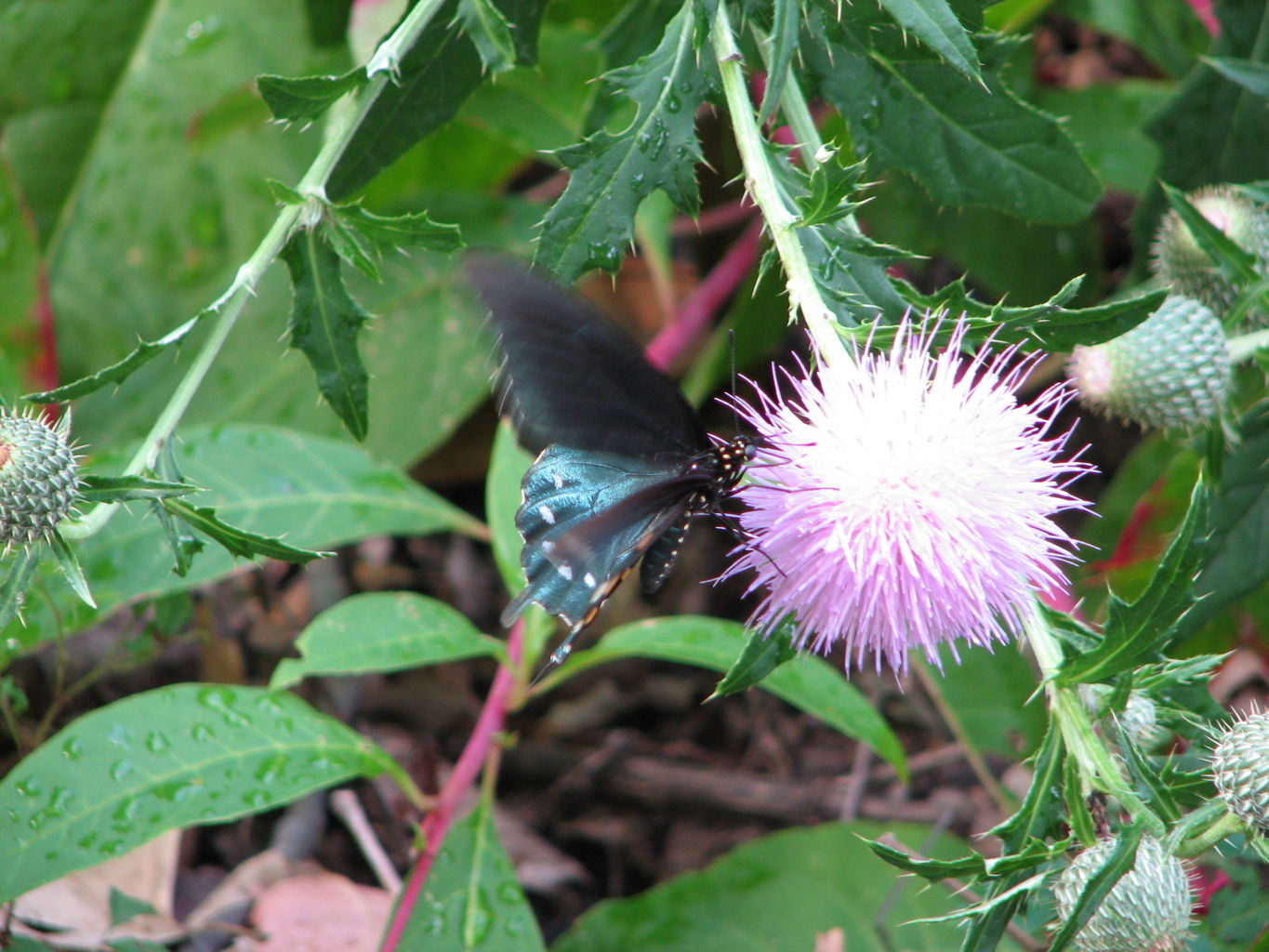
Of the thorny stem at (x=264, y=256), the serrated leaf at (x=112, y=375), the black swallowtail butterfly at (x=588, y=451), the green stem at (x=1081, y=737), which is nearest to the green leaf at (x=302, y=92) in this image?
the thorny stem at (x=264, y=256)

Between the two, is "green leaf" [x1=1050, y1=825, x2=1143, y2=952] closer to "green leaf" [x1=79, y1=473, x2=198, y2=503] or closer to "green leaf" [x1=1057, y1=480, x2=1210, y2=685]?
"green leaf" [x1=1057, y1=480, x2=1210, y2=685]

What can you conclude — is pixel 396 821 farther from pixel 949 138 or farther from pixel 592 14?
pixel 592 14

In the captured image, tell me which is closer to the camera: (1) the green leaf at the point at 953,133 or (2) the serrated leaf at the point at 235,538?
(2) the serrated leaf at the point at 235,538

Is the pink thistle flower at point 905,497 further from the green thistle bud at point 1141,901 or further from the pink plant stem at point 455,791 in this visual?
the pink plant stem at point 455,791

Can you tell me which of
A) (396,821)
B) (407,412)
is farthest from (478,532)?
(396,821)

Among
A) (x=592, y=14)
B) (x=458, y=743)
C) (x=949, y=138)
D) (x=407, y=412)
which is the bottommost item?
(x=458, y=743)

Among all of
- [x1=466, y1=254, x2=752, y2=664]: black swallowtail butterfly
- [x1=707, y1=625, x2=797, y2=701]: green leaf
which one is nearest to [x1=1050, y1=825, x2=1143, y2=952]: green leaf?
[x1=707, y1=625, x2=797, y2=701]: green leaf

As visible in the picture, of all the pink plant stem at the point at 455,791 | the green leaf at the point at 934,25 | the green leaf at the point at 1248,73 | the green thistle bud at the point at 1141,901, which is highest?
the green leaf at the point at 934,25

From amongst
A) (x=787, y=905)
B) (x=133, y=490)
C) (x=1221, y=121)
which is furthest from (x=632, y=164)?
(x=787, y=905)
